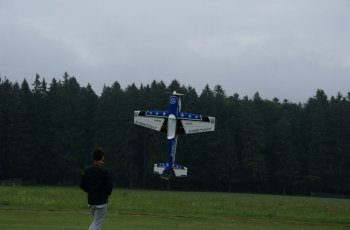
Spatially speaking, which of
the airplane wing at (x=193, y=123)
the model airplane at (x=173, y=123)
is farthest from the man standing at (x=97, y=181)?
the airplane wing at (x=193, y=123)

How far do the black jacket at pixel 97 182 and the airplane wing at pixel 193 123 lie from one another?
16.3m

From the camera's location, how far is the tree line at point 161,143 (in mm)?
82062

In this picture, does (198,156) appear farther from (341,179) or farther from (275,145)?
(341,179)

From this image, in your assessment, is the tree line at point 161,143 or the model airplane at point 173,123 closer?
the model airplane at point 173,123

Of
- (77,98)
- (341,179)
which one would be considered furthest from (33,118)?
(341,179)

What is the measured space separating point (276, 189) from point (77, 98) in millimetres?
35265

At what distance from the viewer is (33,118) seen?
84.8 meters

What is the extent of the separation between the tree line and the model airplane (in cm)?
5162

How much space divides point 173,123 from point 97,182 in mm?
16377

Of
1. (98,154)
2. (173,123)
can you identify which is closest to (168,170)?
(173,123)

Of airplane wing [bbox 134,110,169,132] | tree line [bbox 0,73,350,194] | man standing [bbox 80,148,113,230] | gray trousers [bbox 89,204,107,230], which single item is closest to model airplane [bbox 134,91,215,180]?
airplane wing [bbox 134,110,169,132]

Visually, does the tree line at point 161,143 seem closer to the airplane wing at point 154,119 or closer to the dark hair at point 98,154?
the airplane wing at point 154,119

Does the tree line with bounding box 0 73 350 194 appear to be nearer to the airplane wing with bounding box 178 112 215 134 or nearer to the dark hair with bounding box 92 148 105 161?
the airplane wing with bounding box 178 112 215 134

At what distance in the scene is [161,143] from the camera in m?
82.0
